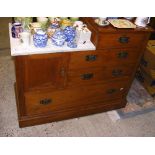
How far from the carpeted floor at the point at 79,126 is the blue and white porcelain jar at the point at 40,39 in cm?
87

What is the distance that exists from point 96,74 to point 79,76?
173 mm

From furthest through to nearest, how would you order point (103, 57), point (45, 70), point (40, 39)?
point (103, 57) < point (45, 70) < point (40, 39)

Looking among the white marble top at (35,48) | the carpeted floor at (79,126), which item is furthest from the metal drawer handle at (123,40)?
the carpeted floor at (79,126)

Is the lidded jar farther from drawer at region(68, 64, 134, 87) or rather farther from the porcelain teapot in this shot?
the porcelain teapot

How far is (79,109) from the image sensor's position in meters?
2.05

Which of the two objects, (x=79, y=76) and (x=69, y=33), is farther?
(x=79, y=76)

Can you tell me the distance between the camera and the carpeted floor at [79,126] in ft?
6.21

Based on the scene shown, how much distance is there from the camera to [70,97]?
6.28ft

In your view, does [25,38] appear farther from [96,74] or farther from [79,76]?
[96,74]

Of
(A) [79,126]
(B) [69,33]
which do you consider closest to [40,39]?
(B) [69,33]

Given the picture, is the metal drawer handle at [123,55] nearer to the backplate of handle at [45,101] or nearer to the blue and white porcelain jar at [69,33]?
the blue and white porcelain jar at [69,33]

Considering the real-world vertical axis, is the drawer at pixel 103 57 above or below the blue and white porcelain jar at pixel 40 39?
below
